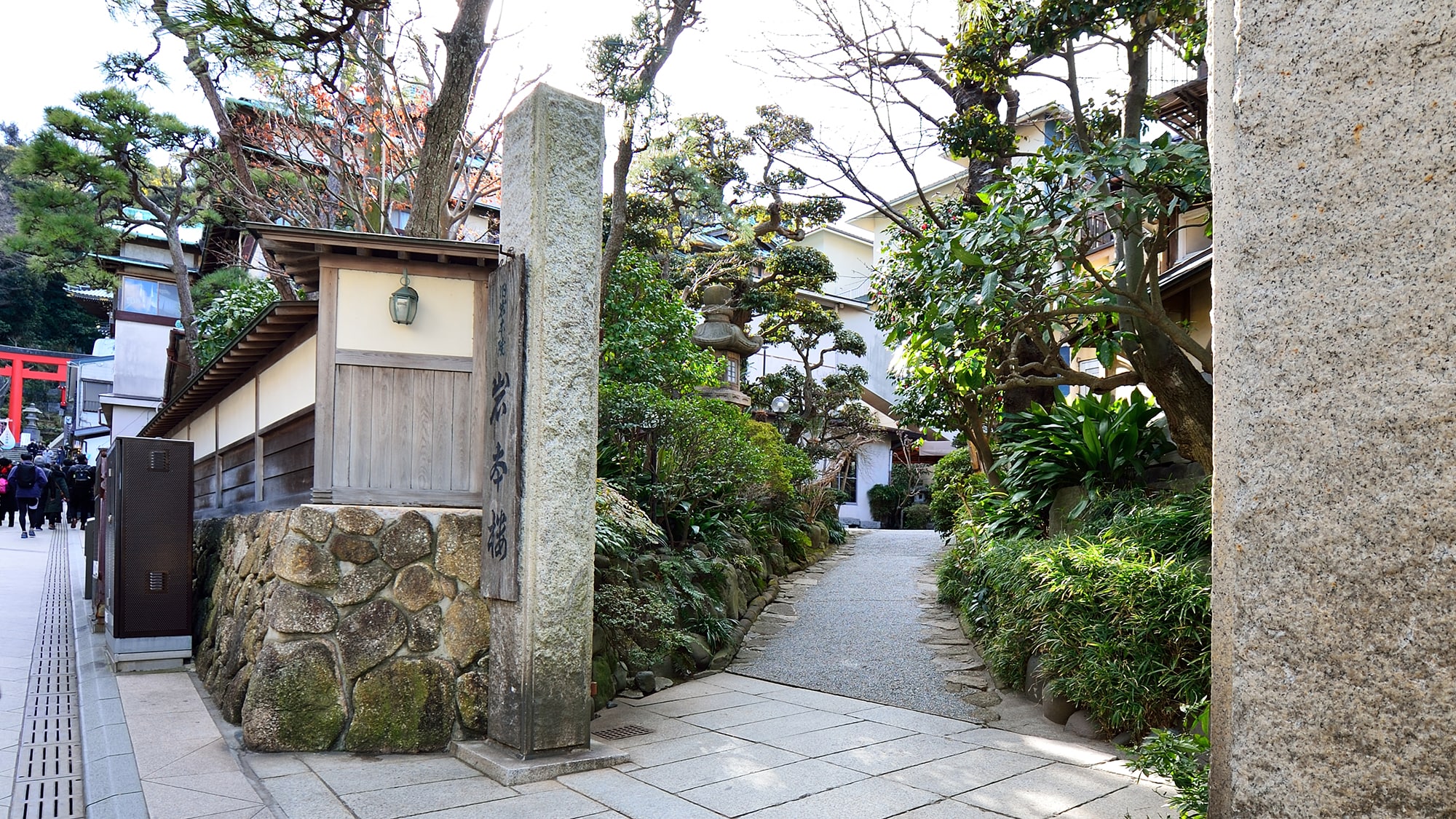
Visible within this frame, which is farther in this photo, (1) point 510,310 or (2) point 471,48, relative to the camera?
(2) point 471,48

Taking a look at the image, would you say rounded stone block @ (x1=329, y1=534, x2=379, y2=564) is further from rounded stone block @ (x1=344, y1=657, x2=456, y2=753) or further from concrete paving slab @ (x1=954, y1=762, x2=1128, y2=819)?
concrete paving slab @ (x1=954, y1=762, x2=1128, y2=819)

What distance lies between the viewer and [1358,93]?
84.1 inches

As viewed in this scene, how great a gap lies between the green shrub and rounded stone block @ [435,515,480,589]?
69.9 ft

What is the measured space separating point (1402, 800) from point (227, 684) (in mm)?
7583

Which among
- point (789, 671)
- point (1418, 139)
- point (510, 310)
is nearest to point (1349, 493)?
point (1418, 139)

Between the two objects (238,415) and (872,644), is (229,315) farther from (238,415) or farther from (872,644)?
(872,644)

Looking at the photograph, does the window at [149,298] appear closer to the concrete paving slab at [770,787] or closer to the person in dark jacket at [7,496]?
the person in dark jacket at [7,496]

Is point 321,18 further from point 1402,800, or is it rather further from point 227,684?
point 1402,800

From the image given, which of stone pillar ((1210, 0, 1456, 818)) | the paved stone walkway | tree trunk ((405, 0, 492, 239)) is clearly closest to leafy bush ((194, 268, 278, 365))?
the paved stone walkway

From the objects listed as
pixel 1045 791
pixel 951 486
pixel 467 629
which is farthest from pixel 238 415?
pixel 951 486

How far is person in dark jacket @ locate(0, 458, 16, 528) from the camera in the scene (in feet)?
71.0

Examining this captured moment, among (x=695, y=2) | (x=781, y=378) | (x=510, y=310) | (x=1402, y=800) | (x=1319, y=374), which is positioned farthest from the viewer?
(x=781, y=378)

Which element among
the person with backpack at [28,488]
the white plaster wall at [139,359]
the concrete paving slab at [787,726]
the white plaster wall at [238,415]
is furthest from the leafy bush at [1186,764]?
the white plaster wall at [139,359]

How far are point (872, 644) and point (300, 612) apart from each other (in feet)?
19.1
